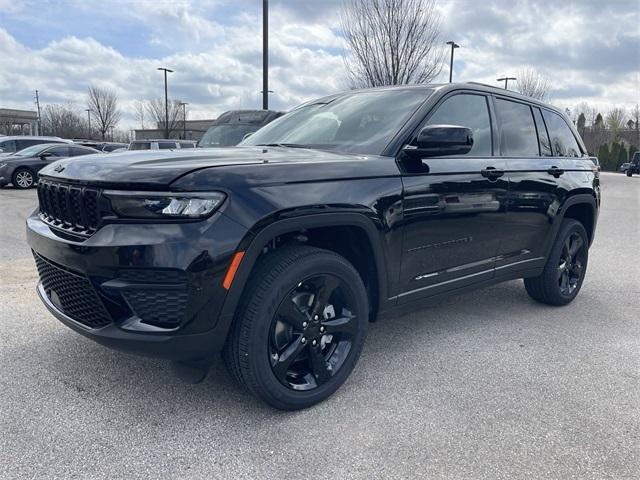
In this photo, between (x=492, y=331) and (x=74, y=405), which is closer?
(x=74, y=405)

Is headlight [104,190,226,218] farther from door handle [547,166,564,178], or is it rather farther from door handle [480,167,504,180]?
door handle [547,166,564,178]

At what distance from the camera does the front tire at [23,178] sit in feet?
50.3

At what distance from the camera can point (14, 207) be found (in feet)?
36.5

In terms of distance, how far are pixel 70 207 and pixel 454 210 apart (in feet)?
7.37

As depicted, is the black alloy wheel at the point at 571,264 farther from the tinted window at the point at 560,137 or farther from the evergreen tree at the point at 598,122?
the evergreen tree at the point at 598,122

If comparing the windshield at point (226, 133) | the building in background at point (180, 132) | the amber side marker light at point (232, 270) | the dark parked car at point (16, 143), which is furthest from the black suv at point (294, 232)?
the building in background at point (180, 132)

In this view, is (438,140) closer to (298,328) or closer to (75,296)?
(298,328)

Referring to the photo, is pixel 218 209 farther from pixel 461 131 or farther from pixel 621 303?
pixel 621 303

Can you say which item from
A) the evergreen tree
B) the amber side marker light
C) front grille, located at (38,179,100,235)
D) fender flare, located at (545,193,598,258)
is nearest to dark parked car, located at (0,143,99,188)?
front grille, located at (38,179,100,235)

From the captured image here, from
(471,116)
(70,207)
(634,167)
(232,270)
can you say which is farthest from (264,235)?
(634,167)

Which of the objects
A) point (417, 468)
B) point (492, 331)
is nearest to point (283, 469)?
point (417, 468)

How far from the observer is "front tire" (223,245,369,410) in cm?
252

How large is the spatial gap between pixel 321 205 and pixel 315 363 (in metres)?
0.85

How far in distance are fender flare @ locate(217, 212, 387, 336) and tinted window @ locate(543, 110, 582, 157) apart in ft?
8.81
